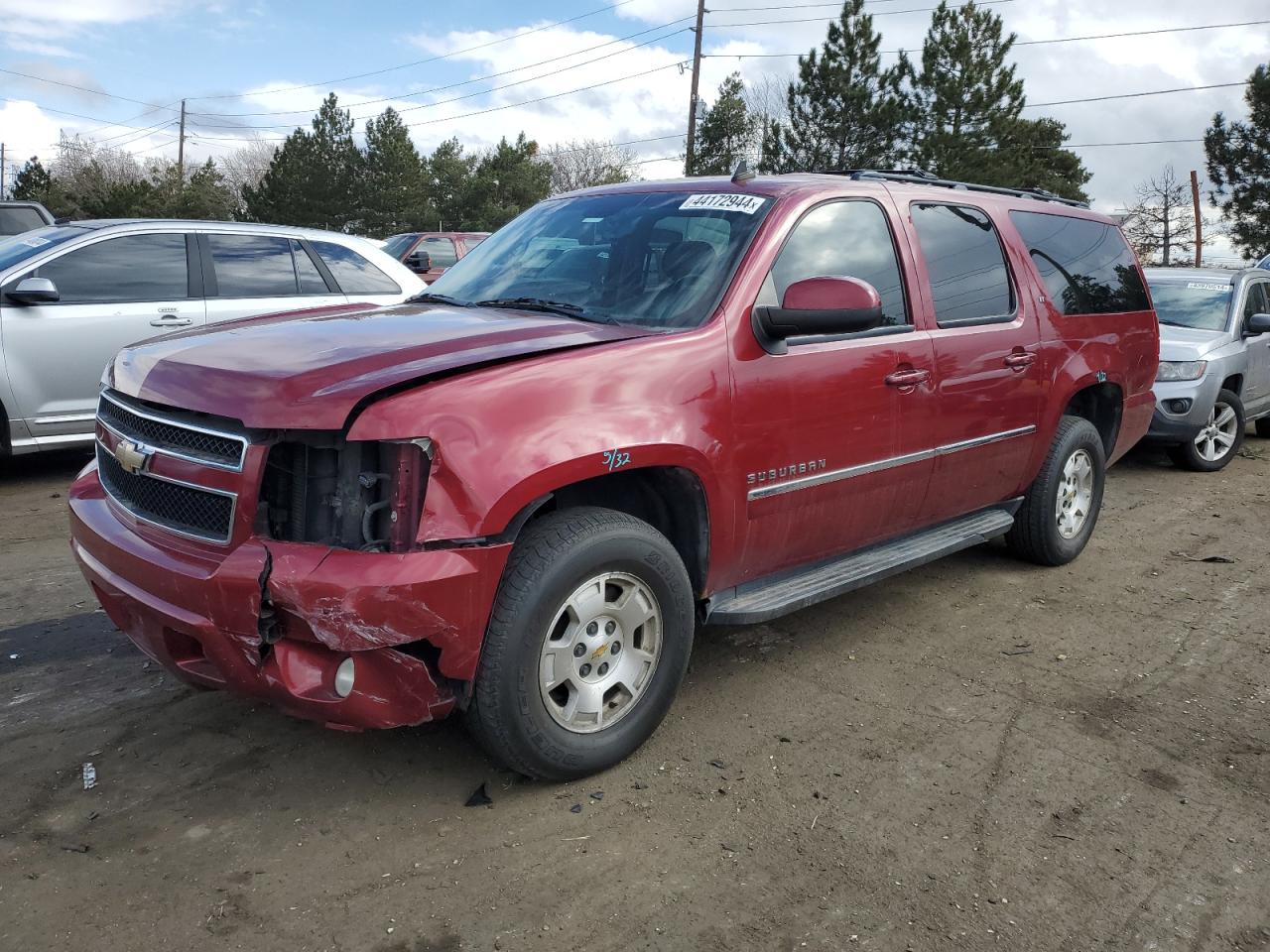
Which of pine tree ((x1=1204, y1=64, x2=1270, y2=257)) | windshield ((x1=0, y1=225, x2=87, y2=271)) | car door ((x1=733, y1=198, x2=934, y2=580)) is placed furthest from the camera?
pine tree ((x1=1204, y1=64, x2=1270, y2=257))

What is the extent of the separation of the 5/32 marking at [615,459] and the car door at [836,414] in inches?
20.3

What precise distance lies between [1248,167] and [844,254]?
37.4 meters

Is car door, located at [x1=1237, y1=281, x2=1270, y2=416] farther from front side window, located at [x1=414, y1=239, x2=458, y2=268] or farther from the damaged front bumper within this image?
front side window, located at [x1=414, y1=239, x2=458, y2=268]

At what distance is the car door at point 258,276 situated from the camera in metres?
7.41

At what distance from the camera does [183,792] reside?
3.13 m

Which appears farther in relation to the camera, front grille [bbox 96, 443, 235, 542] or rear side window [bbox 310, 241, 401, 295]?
rear side window [bbox 310, 241, 401, 295]

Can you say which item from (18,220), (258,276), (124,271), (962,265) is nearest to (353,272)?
(258,276)

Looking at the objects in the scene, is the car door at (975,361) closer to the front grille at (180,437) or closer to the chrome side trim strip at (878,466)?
the chrome side trim strip at (878,466)

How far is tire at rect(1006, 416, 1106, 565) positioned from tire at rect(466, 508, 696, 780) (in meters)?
2.69

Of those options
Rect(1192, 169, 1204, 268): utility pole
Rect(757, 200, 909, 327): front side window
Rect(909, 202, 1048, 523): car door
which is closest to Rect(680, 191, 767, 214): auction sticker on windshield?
Rect(757, 200, 909, 327): front side window

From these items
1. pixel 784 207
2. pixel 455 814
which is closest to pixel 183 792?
pixel 455 814

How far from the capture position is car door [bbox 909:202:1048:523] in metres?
4.37

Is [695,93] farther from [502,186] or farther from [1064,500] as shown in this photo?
[1064,500]

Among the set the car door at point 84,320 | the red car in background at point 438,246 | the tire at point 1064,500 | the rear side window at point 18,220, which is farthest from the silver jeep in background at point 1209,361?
the rear side window at point 18,220
